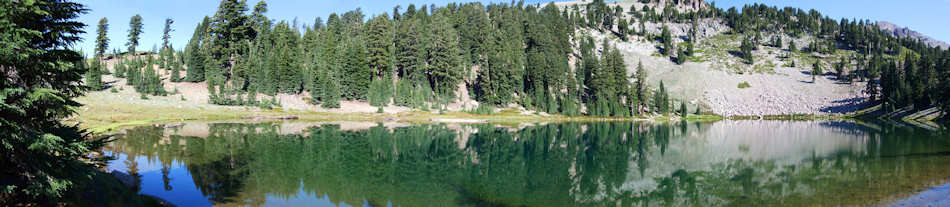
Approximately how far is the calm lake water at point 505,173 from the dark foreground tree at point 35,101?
6713 mm

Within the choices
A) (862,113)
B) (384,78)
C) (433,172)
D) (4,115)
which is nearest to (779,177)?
(433,172)

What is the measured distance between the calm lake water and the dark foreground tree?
264 inches

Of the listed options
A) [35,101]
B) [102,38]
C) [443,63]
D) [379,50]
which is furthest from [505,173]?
[102,38]

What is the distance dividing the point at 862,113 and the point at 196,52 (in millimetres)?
170266

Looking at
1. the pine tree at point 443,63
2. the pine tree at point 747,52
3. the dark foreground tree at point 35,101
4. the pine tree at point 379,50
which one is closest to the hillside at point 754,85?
the pine tree at point 747,52

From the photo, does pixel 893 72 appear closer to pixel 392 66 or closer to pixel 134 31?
pixel 392 66

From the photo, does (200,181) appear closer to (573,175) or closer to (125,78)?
(573,175)

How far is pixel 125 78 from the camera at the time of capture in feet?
295

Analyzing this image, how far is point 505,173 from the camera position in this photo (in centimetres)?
2897

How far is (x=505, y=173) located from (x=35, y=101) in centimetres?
A: 2243

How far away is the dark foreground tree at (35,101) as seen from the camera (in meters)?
11.2

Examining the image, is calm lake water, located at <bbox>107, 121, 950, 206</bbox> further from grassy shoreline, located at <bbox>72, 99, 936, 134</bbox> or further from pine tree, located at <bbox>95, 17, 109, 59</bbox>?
A: pine tree, located at <bbox>95, 17, 109, 59</bbox>

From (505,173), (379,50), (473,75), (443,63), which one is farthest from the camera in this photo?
(473,75)

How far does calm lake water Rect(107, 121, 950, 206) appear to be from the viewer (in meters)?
A: 21.5
